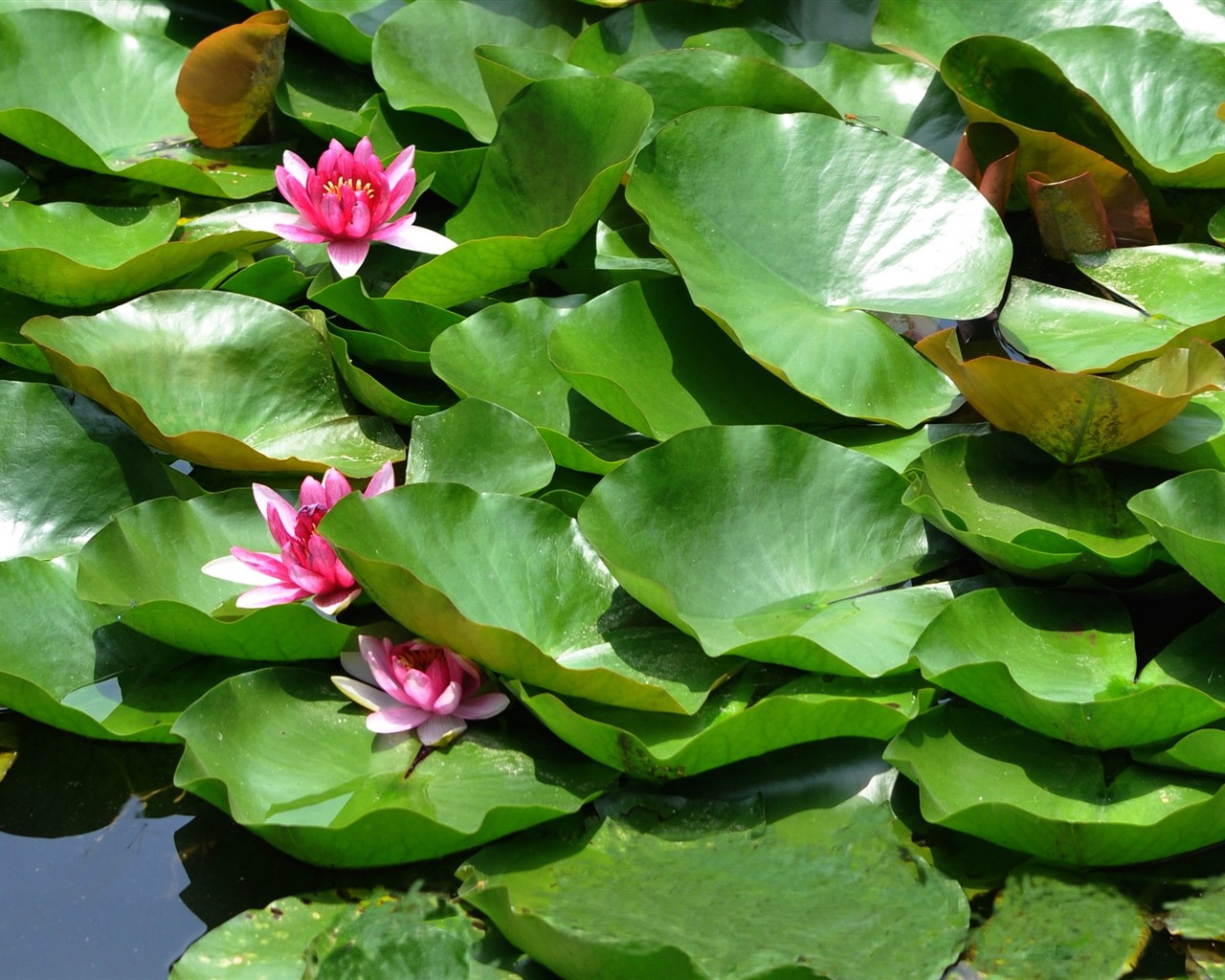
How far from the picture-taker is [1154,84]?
2.24 meters

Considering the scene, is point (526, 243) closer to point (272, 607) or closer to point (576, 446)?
point (576, 446)

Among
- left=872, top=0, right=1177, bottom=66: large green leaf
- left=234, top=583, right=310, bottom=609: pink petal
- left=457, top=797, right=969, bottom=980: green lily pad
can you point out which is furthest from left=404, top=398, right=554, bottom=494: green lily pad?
left=872, top=0, right=1177, bottom=66: large green leaf

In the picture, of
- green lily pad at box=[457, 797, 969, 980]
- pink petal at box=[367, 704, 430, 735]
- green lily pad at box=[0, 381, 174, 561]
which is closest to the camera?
green lily pad at box=[457, 797, 969, 980]

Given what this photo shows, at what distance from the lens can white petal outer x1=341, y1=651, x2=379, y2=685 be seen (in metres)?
1.55

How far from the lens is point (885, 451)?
1774 mm

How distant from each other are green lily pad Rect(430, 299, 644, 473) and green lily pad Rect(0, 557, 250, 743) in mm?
513

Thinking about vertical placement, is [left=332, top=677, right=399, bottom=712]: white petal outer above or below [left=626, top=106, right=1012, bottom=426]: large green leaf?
below

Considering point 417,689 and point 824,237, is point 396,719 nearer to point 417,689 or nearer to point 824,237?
point 417,689

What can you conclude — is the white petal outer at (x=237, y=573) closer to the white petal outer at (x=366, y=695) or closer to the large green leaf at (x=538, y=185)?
the white petal outer at (x=366, y=695)

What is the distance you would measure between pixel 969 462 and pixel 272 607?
928 mm

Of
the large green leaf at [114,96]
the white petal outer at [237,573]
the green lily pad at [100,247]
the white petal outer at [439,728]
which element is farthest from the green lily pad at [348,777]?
the large green leaf at [114,96]

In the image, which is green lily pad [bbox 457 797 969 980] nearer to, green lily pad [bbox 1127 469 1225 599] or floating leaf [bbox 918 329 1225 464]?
green lily pad [bbox 1127 469 1225 599]

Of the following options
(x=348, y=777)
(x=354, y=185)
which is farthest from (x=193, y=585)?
(x=354, y=185)

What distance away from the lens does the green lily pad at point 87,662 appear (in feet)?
5.05
